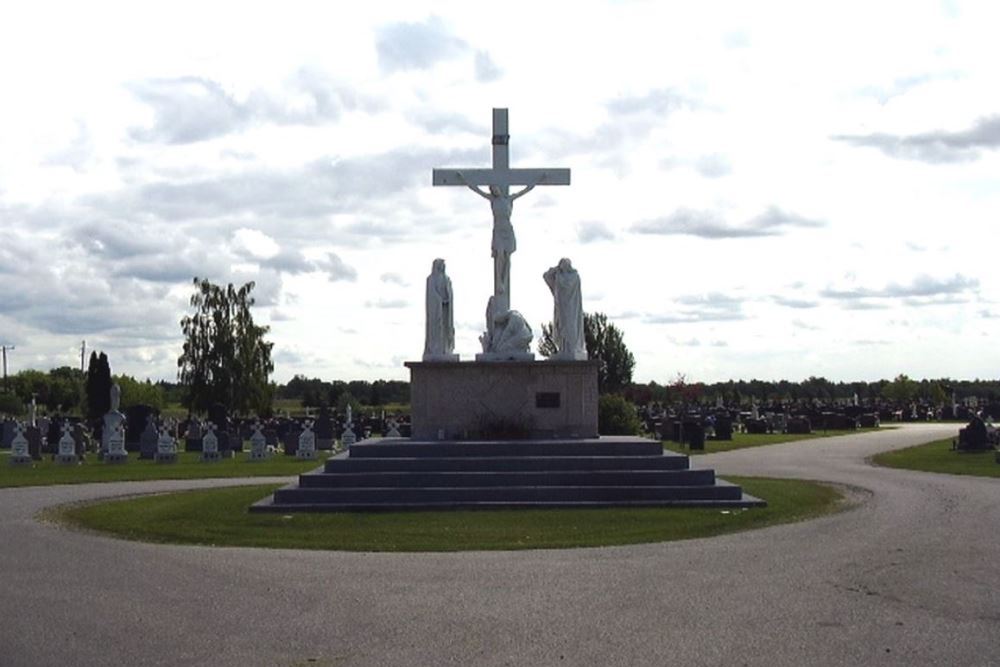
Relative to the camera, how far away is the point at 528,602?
34.7 feet

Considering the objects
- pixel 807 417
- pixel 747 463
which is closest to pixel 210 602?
pixel 747 463

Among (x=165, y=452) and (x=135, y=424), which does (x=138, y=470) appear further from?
(x=135, y=424)

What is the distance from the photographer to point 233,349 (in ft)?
208

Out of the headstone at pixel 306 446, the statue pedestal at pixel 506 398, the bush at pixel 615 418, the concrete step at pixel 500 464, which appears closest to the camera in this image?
the concrete step at pixel 500 464

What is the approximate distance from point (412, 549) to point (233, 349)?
50.6m

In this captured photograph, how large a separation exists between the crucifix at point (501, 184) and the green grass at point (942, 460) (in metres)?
9.90

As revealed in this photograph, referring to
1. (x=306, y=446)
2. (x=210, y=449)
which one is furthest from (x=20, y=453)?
(x=306, y=446)

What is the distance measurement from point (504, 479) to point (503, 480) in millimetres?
21

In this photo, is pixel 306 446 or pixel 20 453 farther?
pixel 306 446

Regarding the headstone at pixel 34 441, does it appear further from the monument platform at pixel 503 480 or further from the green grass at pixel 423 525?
the monument platform at pixel 503 480

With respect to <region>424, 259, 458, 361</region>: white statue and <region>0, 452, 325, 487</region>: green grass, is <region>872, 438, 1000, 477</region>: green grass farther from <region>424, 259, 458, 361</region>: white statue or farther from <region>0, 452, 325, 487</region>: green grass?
<region>0, 452, 325, 487</region>: green grass

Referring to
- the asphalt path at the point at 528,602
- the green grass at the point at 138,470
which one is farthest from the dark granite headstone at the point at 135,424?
the asphalt path at the point at 528,602

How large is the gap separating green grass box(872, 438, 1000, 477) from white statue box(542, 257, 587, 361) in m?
8.44

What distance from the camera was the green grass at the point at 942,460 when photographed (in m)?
26.5
